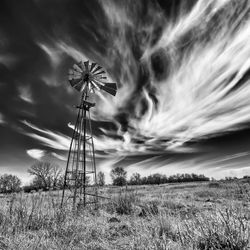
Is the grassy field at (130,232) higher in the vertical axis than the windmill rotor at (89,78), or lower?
lower

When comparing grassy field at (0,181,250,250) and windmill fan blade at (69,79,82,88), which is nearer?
grassy field at (0,181,250,250)

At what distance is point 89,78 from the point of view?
421 inches

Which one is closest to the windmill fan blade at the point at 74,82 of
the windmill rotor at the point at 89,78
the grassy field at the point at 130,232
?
the windmill rotor at the point at 89,78

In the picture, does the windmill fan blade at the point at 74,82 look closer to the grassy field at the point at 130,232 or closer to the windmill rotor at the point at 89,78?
the windmill rotor at the point at 89,78

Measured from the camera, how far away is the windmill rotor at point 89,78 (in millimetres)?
10547

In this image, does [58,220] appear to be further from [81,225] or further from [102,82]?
[102,82]

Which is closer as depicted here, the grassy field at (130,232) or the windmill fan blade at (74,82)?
the grassy field at (130,232)

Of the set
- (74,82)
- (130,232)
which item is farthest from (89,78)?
(130,232)

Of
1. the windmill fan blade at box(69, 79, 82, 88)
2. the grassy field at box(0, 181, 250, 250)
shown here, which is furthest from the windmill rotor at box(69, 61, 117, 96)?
the grassy field at box(0, 181, 250, 250)

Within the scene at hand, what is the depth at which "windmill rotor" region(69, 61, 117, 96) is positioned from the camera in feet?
34.6

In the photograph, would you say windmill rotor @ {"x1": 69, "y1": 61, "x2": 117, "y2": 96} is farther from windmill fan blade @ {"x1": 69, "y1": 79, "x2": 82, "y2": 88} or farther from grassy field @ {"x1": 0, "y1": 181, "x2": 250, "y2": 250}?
grassy field @ {"x1": 0, "y1": 181, "x2": 250, "y2": 250}

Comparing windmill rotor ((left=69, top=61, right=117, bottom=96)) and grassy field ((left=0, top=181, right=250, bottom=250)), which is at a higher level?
windmill rotor ((left=69, top=61, right=117, bottom=96))

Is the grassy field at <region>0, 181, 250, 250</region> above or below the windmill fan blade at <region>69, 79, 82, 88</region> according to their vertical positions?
below

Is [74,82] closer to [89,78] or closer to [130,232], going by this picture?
[89,78]
